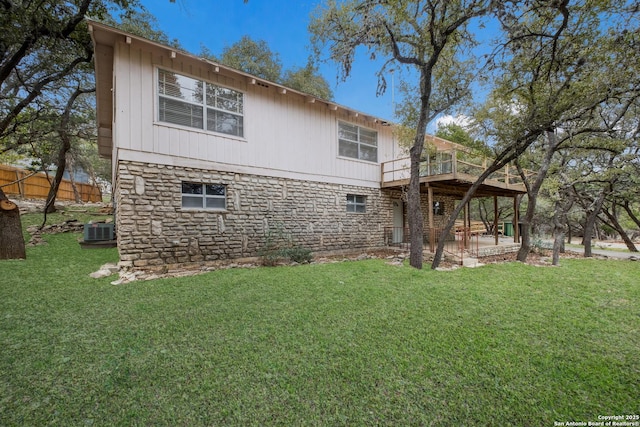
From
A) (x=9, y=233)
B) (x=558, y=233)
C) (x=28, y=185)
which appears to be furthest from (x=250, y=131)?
(x=28, y=185)

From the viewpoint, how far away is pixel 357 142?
10336mm

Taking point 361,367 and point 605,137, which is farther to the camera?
point 605,137

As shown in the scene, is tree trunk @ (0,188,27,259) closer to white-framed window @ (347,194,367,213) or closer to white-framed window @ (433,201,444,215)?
white-framed window @ (347,194,367,213)

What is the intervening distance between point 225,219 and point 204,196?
0.82 meters

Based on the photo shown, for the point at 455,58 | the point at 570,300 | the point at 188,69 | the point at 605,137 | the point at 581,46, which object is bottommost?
the point at 570,300

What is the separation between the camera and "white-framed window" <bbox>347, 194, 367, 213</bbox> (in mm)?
10109

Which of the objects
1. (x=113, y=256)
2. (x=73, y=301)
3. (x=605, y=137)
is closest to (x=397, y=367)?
(x=73, y=301)

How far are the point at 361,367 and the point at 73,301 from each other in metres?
4.26

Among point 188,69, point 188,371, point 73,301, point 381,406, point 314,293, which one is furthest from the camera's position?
point 188,69

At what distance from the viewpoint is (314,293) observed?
14.3ft

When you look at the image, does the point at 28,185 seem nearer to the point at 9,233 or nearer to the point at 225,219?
the point at 9,233

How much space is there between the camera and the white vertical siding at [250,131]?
597 cm

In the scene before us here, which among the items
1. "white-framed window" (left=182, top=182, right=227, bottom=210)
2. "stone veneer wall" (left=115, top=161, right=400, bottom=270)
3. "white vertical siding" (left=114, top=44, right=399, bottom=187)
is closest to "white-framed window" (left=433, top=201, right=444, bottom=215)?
"white vertical siding" (left=114, top=44, right=399, bottom=187)

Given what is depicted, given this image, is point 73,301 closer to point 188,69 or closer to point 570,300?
point 188,69
